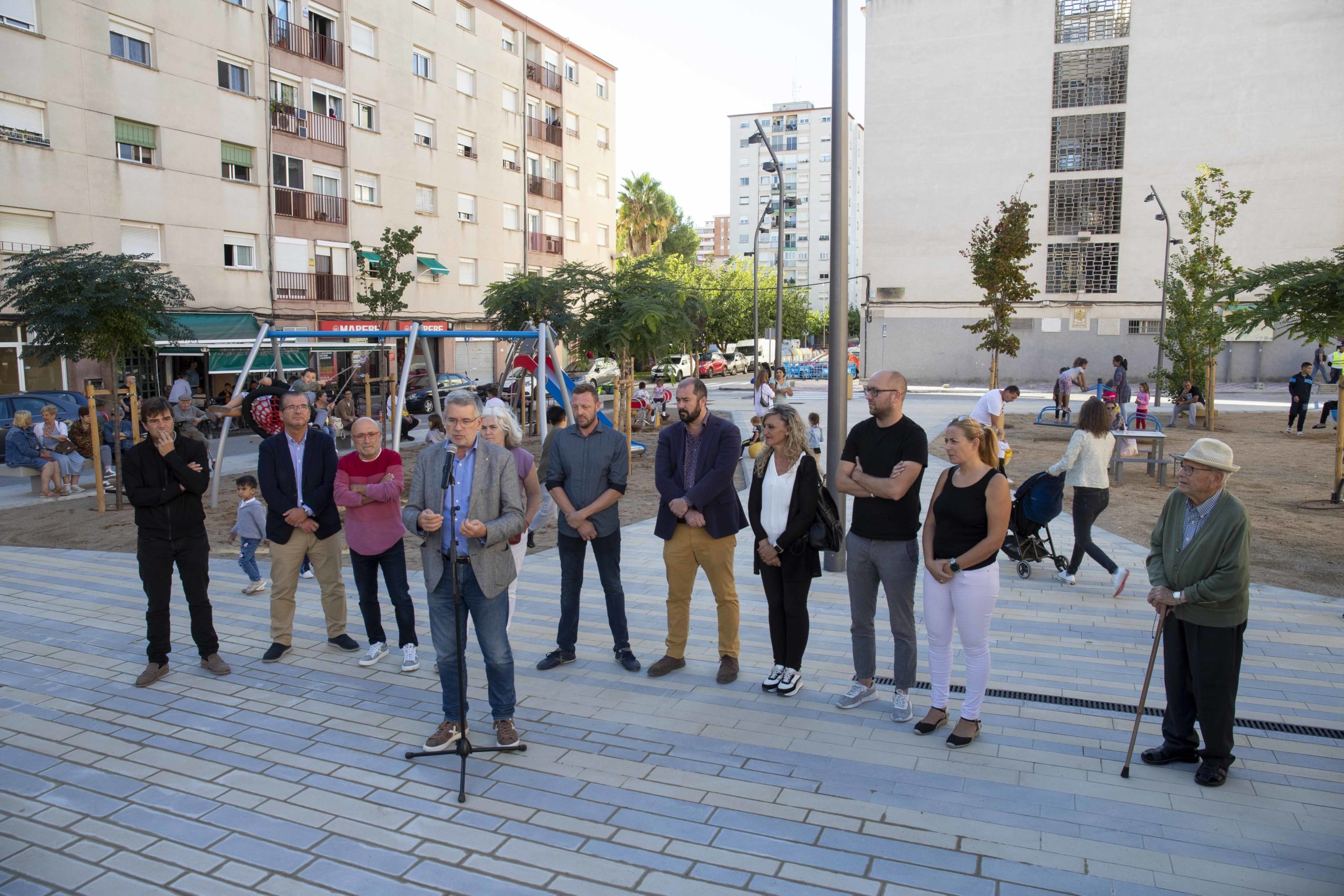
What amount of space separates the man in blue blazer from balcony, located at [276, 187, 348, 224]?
2496cm

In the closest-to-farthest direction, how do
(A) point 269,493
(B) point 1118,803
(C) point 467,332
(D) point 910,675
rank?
(B) point 1118,803, (D) point 910,675, (A) point 269,493, (C) point 467,332

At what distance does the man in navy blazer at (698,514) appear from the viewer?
5.65 metres

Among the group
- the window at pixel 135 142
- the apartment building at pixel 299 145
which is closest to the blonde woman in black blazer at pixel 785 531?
the apartment building at pixel 299 145

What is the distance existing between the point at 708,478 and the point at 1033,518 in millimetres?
3962

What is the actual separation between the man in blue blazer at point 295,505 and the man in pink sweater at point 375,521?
16 centimetres

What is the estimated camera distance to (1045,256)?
43.6 m

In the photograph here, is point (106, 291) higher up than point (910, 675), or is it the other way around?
point (106, 291)

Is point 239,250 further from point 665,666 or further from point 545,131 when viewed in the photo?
point 665,666

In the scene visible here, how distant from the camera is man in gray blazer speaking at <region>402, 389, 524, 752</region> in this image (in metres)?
4.75

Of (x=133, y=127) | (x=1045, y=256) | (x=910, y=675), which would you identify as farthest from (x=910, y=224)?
(x=910, y=675)

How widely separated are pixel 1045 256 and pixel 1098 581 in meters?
39.5

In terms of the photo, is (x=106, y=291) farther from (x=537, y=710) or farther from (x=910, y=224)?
(x=910, y=224)

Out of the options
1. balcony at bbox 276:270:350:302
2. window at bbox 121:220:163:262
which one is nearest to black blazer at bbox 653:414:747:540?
window at bbox 121:220:163:262

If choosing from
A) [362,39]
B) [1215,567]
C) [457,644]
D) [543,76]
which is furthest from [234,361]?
[1215,567]
